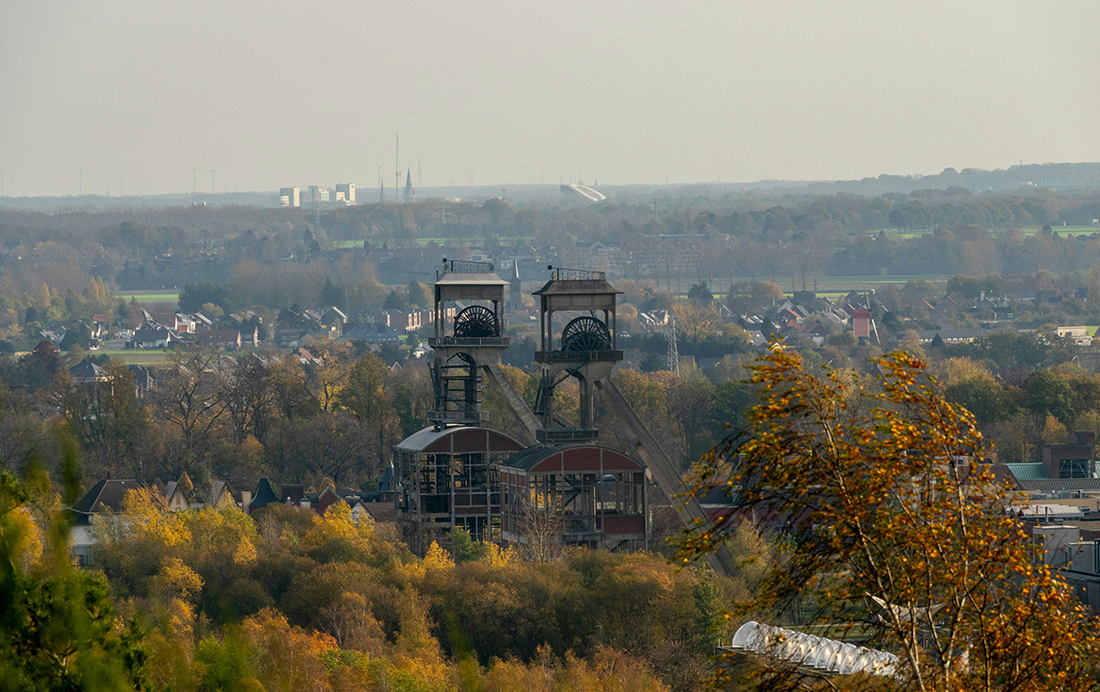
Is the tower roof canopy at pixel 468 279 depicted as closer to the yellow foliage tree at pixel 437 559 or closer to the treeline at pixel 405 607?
the treeline at pixel 405 607

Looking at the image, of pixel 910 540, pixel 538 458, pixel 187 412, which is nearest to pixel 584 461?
pixel 538 458

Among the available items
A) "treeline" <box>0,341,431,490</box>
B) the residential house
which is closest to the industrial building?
the residential house

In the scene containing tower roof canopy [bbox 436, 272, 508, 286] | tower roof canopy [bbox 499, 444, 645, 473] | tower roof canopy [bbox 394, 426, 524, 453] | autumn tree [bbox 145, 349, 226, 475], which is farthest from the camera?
autumn tree [bbox 145, 349, 226, 475]

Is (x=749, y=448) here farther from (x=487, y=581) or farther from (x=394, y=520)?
(x=394, y=520)

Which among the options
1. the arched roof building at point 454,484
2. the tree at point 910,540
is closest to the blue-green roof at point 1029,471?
the arched roof building at point 454,484

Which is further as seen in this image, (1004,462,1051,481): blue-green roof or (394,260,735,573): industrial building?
(1004,462,1051,481): blue-green roof

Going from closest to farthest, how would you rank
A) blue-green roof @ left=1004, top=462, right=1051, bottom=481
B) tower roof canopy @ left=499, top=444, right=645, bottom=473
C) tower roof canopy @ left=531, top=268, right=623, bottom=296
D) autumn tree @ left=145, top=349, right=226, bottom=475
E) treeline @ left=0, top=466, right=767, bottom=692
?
treeline @ left=0, top=466, right=767, bottom=692 → tower roof canopy @ left=499, top=444, right=645, bottom=473 → tower roof canopy @ left=531, top=268, right=623, bottom=296 → blue-green roof @ left=1004, top=462, right=1051, bottom=481 → autumn tree @ left=145, top=349, right=226, bottom=475

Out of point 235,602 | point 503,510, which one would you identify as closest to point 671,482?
point 503,510

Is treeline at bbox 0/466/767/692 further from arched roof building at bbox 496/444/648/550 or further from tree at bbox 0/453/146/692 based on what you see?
tree at bbox 0/453/146/692

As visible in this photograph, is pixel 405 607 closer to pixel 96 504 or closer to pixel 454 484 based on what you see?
pixel 454 484
